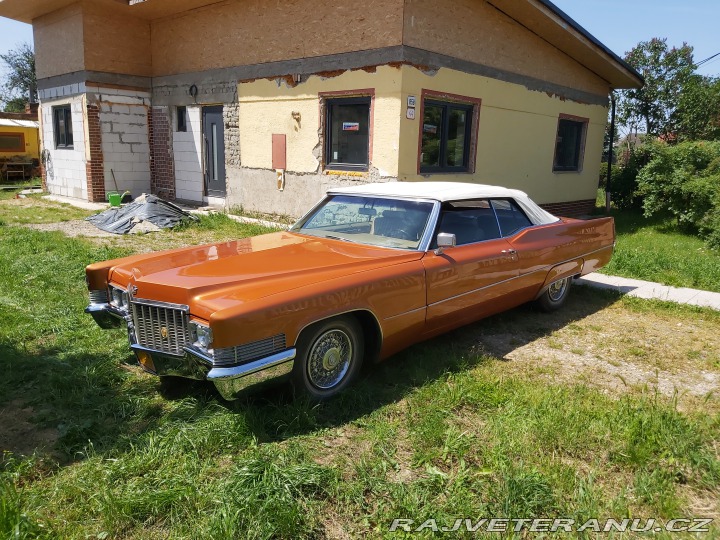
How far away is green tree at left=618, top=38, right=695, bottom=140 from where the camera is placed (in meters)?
23.1

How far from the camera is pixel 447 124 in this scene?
10.2 metres

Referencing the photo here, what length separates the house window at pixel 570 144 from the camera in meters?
13.6

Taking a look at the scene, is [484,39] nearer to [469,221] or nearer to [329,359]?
[469,221]

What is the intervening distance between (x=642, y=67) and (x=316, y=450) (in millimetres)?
26962

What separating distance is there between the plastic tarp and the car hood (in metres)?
6.39

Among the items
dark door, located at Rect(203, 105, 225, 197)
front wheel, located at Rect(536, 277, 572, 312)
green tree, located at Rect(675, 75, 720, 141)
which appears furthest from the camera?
green tree, located at Rect(675, 75, 720, 141)

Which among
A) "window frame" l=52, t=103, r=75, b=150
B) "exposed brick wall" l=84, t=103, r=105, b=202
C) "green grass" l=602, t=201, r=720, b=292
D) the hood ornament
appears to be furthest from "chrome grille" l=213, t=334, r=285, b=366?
"window frame" l=52, t=103, r=75, b=150

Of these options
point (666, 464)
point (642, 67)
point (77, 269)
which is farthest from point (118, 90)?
point (642, 67)

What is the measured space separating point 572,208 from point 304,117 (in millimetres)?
7839

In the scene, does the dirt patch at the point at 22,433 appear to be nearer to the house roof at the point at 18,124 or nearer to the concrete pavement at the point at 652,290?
the concrete pavement at the point at 652,290

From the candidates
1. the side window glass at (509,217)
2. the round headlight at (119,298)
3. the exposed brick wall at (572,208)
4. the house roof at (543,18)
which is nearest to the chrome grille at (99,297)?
the round headlight at (119,298)

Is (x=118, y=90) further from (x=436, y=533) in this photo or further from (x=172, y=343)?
Result: (x=436, y=533)

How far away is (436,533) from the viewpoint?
239cm

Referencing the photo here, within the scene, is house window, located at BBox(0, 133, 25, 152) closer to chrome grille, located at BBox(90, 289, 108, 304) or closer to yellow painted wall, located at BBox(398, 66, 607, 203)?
yellow painted wall, located at BBox(398, 66, 607, 203)
